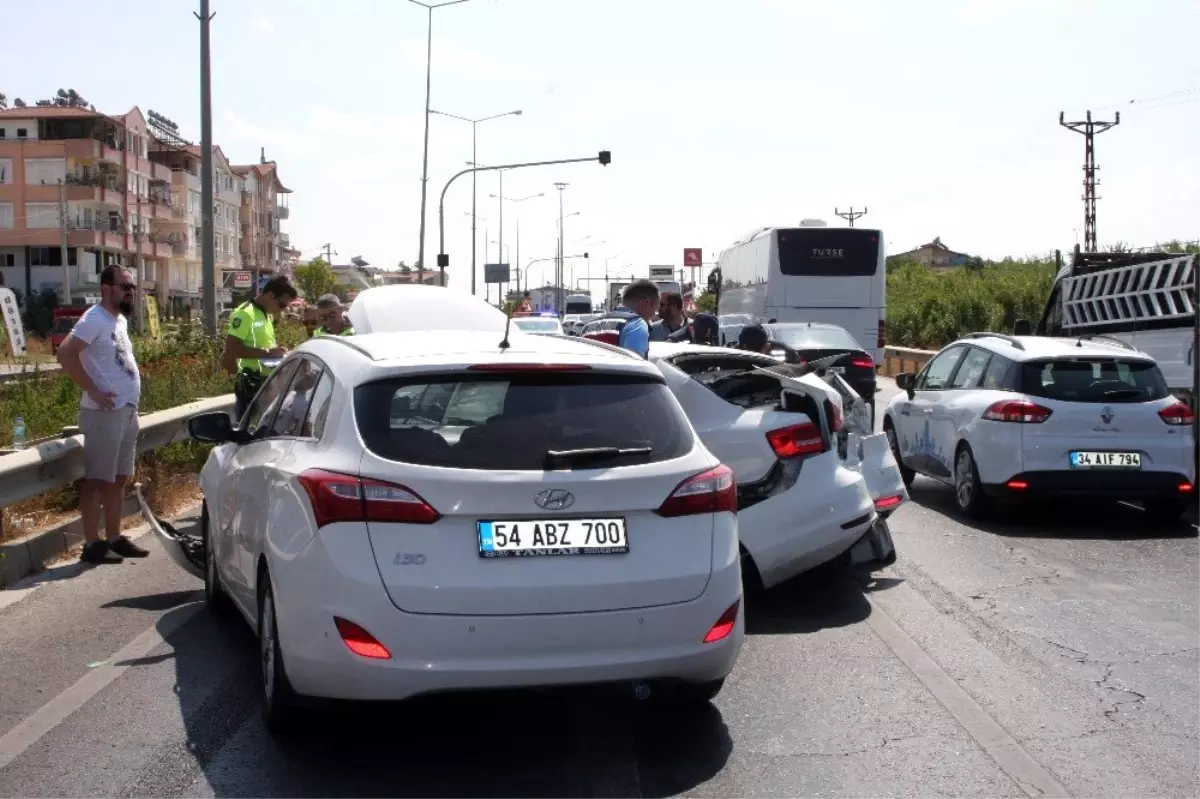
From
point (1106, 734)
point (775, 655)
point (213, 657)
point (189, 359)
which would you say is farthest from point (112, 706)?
point (189, 359)

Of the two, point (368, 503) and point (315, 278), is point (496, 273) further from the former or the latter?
point (368, 503)

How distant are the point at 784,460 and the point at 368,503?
11.6 ft

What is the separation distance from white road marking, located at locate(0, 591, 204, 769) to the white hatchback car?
6481 mm

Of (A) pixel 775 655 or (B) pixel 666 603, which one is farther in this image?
(A) pixel 775 655

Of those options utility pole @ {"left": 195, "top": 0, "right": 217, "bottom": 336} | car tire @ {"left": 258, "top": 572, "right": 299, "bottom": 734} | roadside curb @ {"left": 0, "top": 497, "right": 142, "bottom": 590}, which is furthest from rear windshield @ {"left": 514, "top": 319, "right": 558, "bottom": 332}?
car tire @ {"left": 258, "top": 572, "right": 299, "bottom": 734}

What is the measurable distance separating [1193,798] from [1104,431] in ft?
22.6

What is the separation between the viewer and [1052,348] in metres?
12.0

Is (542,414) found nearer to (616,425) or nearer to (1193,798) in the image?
(616,425)

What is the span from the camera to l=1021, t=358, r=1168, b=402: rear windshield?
11586 mm

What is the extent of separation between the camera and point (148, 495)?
38.9 ft

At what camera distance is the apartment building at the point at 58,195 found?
86.2 m

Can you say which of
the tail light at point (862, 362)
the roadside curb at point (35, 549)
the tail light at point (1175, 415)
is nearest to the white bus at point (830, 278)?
the tail light at point (862, 362)

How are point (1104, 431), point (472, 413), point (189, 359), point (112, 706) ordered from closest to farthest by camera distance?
point (472, 413), point (112, 706), point (1104, 431), point (189, 359)

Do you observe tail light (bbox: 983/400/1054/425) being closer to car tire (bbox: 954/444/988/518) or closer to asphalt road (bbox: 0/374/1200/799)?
car tire (bbox: 954/444/988/518)
